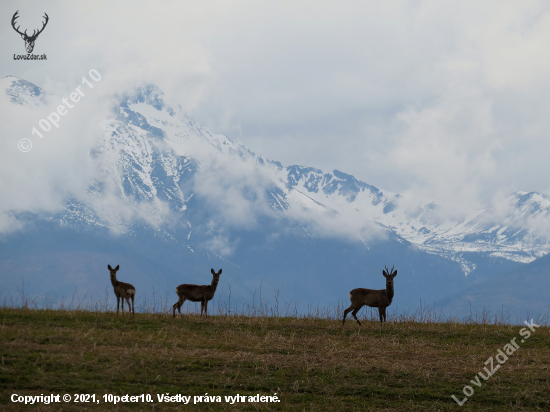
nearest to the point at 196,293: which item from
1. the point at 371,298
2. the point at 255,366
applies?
the point at 371,298

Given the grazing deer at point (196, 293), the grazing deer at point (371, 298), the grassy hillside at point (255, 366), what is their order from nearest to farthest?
the grassy hillside at point (255, 366) < the grazing deer at point (371, 298) < the grazing deer at point (196, 293)

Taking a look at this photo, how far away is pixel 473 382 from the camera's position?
1495cm

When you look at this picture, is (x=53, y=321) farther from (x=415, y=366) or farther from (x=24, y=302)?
(x=415, y=366)

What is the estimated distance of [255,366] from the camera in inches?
603

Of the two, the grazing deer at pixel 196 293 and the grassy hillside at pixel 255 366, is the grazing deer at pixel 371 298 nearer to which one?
the grassy hillside at pixel 255 366

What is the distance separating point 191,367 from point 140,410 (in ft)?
8.86

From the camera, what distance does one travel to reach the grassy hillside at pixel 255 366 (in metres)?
13.2

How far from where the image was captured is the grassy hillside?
43.3ft

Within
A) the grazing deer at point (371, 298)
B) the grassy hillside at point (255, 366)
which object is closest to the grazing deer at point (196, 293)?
the grassy hillside at point (255, 366)

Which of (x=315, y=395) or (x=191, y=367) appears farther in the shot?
(x=191, y=367)

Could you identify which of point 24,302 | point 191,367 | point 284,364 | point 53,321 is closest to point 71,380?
point 191,367

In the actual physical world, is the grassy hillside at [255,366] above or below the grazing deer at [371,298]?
below

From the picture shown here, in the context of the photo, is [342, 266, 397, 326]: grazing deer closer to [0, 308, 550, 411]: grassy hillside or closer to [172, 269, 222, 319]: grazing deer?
[0, 308, 550, 411]: grassy hillside

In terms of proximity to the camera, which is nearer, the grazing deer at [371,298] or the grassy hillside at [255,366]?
the grassy hillside at [255,366]
